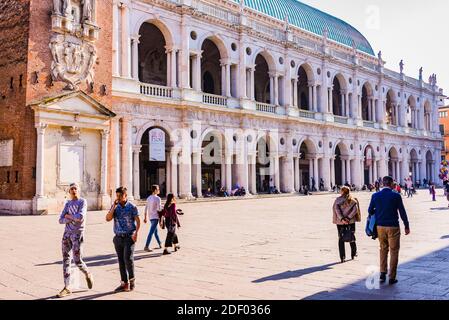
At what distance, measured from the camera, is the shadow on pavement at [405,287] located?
6.34 metres

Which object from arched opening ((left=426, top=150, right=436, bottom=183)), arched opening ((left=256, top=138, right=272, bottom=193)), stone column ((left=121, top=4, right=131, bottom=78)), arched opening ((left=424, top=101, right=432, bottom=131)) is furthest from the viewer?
arched opening ((left=424, top=101, right=432, bottom=131))

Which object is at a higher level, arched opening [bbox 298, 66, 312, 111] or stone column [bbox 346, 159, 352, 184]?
arched opening [bbox 298, 66, 312, 111]

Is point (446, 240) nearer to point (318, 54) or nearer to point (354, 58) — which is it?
point (318, 54)

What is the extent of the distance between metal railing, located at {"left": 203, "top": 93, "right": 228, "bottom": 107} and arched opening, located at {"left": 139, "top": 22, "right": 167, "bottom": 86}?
542cm

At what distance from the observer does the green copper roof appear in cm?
4172

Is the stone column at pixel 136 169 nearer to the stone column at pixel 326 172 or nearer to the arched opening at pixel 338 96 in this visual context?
the stone column at pixel 326 172

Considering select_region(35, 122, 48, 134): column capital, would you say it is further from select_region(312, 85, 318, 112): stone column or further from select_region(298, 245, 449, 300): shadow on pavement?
select_region(312, 85, 318, 112): stone column

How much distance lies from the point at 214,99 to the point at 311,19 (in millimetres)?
22330

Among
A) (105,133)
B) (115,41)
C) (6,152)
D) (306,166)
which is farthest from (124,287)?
(306,166)

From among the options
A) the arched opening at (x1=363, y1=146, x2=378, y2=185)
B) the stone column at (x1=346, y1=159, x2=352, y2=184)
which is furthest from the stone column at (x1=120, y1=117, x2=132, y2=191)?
the arched opening at (x1=363, y1=146, x2=378, y2=185)

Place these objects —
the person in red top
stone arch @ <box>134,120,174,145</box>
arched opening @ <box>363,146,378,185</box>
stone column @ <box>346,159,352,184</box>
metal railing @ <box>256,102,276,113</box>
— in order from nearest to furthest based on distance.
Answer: the person in red top → stone arch @ <box>134,120,174,145</box> → metal railing @ <box>256,102,276,113</box> → stone column @ <box>346,159,352,184</box> → arched opening @ <box>363,146,378,185</box>

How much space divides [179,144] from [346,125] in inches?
813

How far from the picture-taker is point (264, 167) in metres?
39.0

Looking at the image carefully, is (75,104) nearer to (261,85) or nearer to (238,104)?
(238,104)
